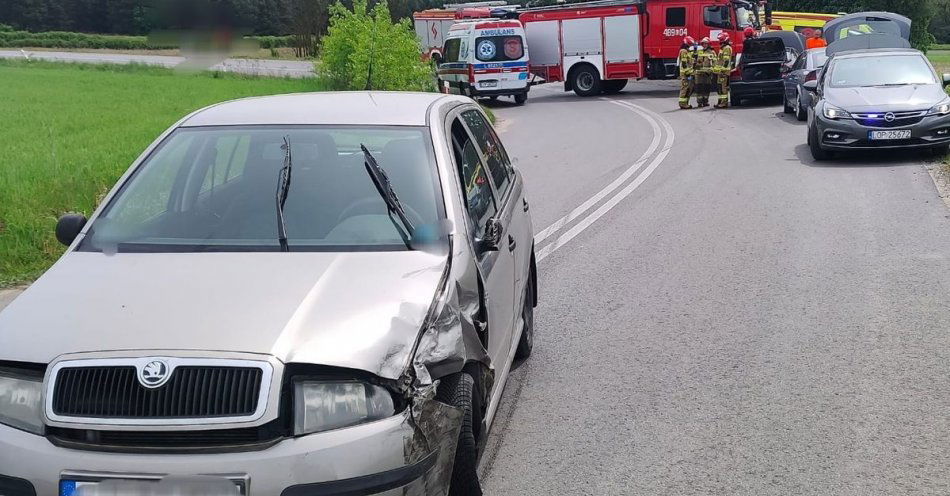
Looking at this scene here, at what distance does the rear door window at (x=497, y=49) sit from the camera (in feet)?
101

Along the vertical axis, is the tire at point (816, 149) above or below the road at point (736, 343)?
below

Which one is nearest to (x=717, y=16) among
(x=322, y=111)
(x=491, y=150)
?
(x=491, y=150)

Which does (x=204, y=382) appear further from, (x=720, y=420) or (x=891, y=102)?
(x=891, y=102)

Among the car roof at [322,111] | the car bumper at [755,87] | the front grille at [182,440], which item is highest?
the car roof at [322,111]

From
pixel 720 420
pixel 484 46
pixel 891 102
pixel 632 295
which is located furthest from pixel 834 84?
pixel 484 46

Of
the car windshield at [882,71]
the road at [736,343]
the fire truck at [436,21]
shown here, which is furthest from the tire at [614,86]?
the road at [736,343]

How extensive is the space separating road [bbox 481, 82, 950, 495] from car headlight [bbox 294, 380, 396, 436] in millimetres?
1267

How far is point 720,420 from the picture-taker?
17.1 feet

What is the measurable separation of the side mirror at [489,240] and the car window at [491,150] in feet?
3.44

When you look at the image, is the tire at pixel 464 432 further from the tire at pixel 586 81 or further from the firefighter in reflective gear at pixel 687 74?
the tire at pixel 586 81

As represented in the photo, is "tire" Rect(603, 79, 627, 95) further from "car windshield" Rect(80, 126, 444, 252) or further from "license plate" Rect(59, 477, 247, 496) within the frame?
"license plate" Rect(59, 477, 247, 496)

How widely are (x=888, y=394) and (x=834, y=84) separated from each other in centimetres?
1091

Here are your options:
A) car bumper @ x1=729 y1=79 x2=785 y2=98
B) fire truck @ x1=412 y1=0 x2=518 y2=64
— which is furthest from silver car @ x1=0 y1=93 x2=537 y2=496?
fire truck @ x1=412 y1=0 x2=518 y2=64

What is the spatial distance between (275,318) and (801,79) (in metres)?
20.0
